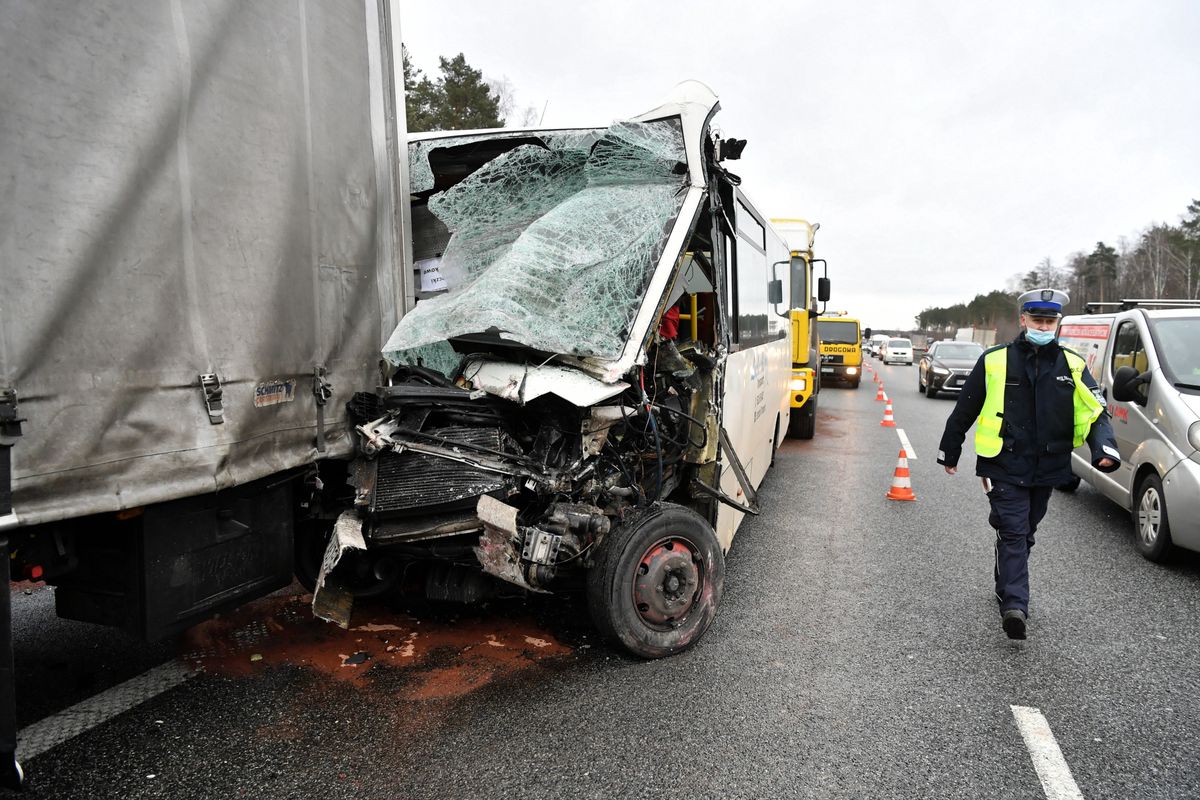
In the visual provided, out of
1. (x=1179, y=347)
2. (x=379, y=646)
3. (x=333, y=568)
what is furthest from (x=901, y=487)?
(x=333, y=568)

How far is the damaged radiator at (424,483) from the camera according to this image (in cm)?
335

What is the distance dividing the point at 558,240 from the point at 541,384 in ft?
3.07

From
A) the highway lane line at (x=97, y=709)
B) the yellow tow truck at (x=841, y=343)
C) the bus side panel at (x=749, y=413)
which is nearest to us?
the highway lane line at (x=97, y=709)

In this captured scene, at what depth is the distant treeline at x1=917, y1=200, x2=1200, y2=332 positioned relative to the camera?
4897 cm

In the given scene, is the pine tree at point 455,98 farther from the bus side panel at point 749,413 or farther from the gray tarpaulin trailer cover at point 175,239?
the gray tarpaulin trailer cover at point 175,239

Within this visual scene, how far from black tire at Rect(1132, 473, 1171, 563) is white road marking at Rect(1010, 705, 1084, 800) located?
10.1 feet

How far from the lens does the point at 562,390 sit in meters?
3.35

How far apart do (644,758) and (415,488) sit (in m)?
1.50

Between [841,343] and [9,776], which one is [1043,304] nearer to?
[9,776]

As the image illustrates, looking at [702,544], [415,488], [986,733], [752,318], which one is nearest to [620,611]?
[702,544]

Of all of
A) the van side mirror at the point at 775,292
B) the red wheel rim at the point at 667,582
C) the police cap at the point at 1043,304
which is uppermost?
the van side mirror at the point at 775,292

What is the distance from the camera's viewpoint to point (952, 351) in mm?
21781

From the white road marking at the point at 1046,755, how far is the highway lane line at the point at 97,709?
3798 millimetres

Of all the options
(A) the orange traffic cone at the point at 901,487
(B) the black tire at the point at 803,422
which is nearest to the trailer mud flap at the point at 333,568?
(A) the orange traffic cone at the point at 901,487
